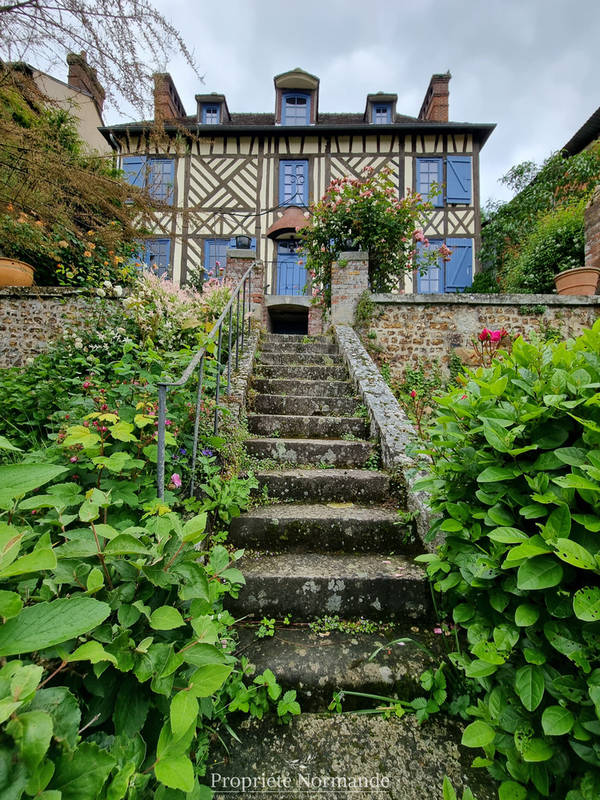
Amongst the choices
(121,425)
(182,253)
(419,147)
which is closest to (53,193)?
(121,425)

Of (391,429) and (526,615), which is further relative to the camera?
(391,429)

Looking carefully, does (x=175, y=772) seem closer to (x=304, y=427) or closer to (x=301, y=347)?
(x=304, y=427)

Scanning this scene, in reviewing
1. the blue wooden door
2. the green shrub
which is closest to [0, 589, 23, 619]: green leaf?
the green shrub

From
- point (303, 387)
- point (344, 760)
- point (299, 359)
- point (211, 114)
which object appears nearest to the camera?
point (344, 760)

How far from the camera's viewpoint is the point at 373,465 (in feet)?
8.12

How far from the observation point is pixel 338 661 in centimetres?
136

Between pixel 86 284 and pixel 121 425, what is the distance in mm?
5323

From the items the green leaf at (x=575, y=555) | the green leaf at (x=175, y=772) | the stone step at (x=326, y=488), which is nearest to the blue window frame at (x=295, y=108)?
the stone step at (x=326, y=488)

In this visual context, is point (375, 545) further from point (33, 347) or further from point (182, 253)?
point (182, 253)

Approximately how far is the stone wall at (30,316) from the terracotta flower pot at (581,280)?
23.1 feet

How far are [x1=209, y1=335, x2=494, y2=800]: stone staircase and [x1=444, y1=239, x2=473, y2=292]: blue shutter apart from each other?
371 inches

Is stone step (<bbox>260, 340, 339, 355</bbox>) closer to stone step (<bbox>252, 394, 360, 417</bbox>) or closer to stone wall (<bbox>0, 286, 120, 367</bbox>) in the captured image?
stone step (<bbox>252, 394, 360, 417</bbox>)

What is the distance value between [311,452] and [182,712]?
200 cm

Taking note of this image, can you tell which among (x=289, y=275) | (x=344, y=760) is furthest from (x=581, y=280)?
(x=289, y=275)
